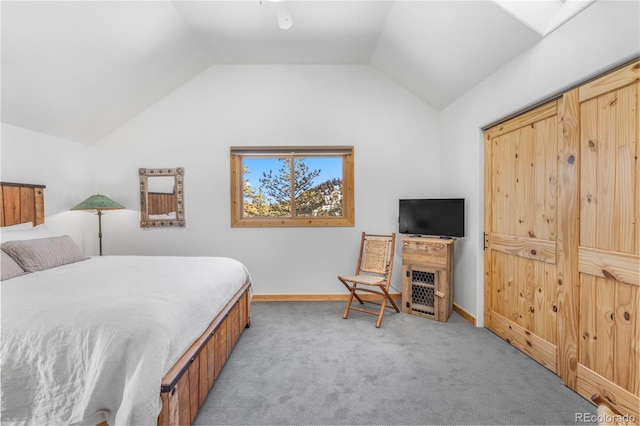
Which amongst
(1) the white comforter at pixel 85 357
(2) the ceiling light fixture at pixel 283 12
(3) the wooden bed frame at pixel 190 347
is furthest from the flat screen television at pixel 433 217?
(1) the white comforter at pixel 85 357

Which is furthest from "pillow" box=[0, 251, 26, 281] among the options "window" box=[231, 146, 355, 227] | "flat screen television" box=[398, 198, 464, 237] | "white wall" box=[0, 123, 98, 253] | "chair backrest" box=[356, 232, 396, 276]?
"flat screen television" box=[398, 198, 464, 237]

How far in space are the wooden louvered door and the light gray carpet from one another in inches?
9.7

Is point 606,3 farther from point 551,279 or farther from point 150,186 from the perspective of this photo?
point 150,186

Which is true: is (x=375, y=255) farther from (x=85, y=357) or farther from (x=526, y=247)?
(x=85, y=357)

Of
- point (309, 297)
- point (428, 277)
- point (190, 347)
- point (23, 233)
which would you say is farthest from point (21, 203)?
point (428, 277)

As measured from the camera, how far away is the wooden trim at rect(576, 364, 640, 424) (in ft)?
5.08

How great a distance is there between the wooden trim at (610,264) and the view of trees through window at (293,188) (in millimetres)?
2571

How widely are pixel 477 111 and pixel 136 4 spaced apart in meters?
3.39

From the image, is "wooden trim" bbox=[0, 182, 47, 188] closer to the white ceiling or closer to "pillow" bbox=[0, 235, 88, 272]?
the white ceiling

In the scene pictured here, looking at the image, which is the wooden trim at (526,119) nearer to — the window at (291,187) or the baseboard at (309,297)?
the window at (291,187)

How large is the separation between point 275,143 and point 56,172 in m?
2.56

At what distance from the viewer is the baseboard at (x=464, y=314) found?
2.95 meters

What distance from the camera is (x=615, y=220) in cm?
163

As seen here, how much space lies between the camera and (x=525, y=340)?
2346 mm
